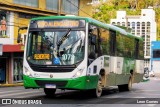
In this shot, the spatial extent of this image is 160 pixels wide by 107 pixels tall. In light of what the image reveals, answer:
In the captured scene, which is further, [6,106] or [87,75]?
[87,75]

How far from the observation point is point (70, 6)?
44688mm

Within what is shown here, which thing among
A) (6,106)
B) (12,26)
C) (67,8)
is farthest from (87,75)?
(67,8)

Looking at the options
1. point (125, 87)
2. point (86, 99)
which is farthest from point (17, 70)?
point (86, 99)

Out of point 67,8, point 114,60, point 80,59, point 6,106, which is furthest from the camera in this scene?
point 67,8

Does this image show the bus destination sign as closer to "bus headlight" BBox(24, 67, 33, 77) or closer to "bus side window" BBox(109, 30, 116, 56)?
"bus headlight" BBox(24, 67, 33, 77)

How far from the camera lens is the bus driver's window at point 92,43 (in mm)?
16969

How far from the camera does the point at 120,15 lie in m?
82.8

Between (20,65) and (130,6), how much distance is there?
64.4m

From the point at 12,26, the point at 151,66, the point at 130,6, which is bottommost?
the point at 151,66

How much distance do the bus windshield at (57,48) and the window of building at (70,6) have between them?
26.6 metres

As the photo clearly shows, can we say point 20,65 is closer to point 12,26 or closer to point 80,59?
point 12,26

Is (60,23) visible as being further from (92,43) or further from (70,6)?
(70,6)

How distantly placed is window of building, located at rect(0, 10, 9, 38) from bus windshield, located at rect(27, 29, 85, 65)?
18629 millimetres

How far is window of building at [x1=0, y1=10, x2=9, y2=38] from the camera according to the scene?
115 ft
